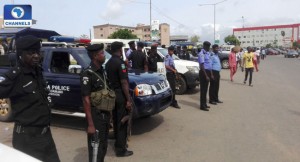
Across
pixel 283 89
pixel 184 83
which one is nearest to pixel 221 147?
A: pixel 184 83

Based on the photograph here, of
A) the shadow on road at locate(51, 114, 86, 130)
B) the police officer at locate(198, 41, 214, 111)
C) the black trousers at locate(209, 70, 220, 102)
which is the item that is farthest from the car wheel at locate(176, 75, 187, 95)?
the shadow on road at locate(51, 114, 86, 130)

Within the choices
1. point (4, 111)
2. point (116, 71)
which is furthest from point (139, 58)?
point (116, 71)

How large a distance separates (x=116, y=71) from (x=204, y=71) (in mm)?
3754

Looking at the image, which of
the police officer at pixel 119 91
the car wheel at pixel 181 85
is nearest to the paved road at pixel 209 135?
the police officer at pixel 119 91

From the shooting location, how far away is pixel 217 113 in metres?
7.79

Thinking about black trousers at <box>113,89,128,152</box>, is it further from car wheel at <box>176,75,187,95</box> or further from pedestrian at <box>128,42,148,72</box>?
car wheel at <box>176,75,187,95</box>

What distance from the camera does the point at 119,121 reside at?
15.5 feet

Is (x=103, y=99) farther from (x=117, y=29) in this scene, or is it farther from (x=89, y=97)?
(x=117, y=29)

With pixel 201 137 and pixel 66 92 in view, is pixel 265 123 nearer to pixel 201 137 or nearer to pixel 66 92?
pixel 201 137

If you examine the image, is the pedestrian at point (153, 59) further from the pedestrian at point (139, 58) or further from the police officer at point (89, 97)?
the police officer at point (89, 97)

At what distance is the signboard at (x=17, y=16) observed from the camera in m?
8.86

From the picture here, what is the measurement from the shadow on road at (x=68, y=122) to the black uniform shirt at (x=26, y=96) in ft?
12.3

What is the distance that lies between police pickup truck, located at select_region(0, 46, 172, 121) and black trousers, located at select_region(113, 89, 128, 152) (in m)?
0.86

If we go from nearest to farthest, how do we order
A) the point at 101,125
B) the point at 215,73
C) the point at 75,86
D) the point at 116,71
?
the point at 101,125
the point at 116,71
the point at 75,86
the point at 215,73
